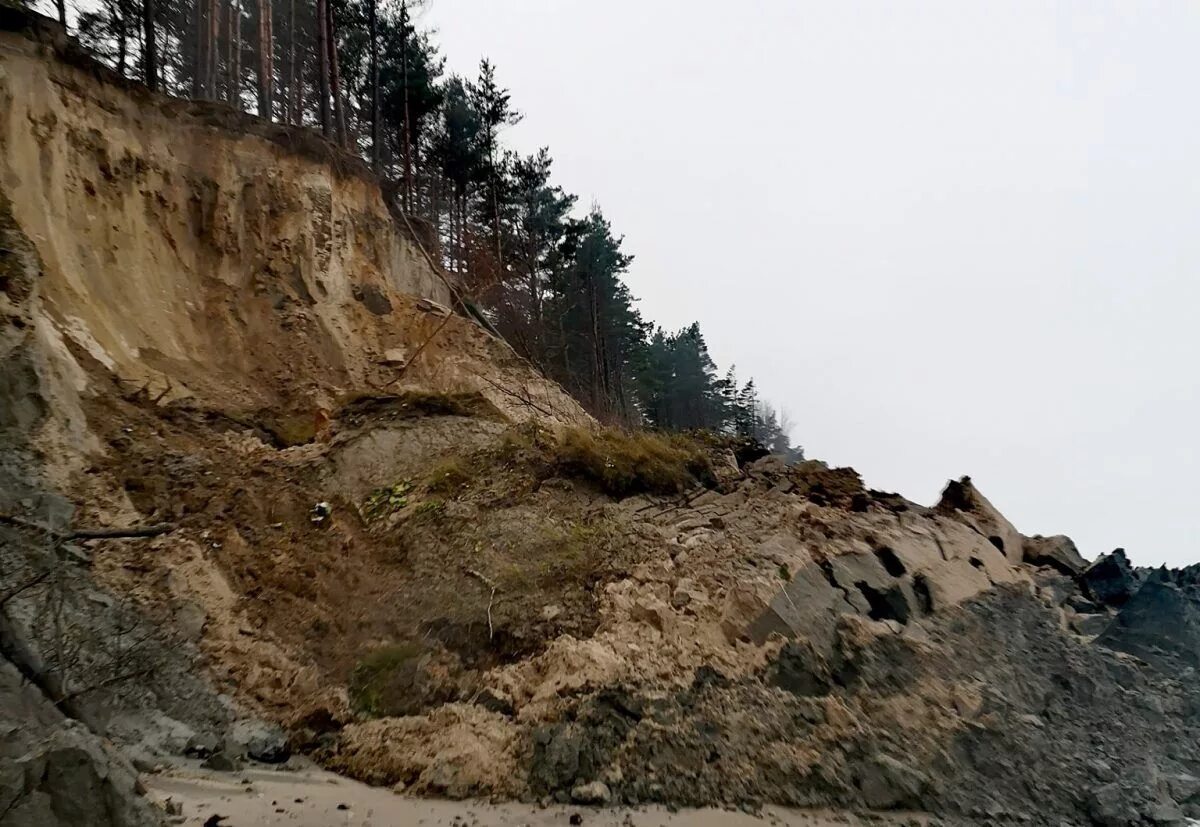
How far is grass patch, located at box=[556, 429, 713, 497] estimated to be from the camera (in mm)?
10281

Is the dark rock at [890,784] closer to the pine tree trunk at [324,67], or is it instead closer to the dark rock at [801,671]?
the dark rock at [801,671]

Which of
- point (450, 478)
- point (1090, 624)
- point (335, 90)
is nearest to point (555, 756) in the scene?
point (450, 478)

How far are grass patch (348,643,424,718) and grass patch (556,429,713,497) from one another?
3680 millimetres

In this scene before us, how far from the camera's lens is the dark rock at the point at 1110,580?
1197cm

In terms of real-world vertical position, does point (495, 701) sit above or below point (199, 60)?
below

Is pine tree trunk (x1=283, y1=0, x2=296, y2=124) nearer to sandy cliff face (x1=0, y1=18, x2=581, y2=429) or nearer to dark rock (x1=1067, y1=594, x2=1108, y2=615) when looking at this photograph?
sandy cliff face (x1=0, y1=18, x2=581, y2=429)

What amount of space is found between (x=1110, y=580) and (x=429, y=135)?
23421 millimetres

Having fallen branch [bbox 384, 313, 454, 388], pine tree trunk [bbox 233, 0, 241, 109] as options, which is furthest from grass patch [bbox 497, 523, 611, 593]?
pine tree trunk [bbox 233, 0, 241, 109]

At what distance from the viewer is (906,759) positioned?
6.71 m

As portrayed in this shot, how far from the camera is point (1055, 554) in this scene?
42.6 ft

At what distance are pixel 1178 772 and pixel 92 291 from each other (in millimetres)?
14618

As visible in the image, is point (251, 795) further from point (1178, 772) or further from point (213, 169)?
point (213, 169)

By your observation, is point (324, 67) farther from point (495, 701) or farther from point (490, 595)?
point (495, 701)

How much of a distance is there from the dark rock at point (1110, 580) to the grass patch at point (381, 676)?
11.3m
